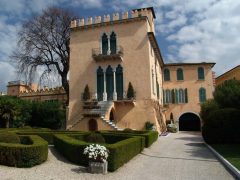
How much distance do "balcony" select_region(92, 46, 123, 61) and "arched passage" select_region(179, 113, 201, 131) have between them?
15.8 m

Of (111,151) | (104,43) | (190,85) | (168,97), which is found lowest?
(111,151)

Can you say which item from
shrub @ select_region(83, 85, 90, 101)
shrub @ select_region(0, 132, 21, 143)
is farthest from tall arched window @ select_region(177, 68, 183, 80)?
shrub @ select_region(0, 132, 21, 143)

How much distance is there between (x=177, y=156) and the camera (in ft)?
45.5

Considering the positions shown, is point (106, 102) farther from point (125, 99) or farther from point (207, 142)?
point (207, 142)

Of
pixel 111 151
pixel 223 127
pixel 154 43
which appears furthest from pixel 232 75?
pixel 111 151

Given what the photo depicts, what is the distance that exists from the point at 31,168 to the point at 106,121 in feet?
46.4

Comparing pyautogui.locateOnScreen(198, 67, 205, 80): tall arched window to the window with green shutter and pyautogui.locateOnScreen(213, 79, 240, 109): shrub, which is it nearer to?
the window with green shutter

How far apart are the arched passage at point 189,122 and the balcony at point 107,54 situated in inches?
622

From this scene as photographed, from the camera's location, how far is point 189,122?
38.2 metres

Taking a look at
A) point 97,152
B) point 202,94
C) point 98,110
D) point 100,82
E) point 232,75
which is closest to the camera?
point 97,152

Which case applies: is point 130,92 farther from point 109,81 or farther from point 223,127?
point 223,127

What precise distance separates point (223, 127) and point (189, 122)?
20.3 m

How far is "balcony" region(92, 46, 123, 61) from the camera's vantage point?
2713 centimetres

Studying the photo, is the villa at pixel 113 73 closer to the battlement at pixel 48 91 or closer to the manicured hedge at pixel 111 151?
the manicured hedge at pixel 111 151
